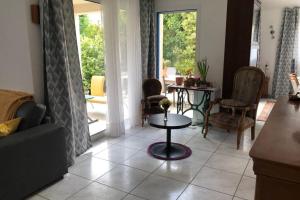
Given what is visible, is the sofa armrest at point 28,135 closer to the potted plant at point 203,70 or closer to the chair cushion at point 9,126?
the chair cushion at point 9,126

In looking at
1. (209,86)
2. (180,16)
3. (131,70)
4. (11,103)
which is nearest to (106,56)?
(131,70)

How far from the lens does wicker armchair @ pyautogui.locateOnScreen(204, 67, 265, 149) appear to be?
3547 mm

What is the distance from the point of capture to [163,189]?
243 cm

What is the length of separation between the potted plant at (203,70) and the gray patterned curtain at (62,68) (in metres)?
2.20

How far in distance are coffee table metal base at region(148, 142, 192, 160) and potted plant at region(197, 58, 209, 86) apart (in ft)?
4.41

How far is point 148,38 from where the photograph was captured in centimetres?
456

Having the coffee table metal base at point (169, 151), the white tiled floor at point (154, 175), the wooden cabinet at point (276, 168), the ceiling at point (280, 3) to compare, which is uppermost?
the ceiling at point (280, 3)

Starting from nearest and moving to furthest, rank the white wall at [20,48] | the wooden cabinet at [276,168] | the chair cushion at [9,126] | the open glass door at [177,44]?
1. the wooden cabinet at [276,168]
2. the chair cushion at [9,126]
3. the white wall at [20,48]
4. the open glass door at [177,44]

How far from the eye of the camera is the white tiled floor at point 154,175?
92.4 inches

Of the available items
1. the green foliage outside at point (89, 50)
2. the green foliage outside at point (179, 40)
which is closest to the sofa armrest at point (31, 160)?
the green foliage outside at point (89, 50)

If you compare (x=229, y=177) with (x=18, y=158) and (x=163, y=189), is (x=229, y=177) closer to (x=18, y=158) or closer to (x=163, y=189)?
(x=163, y=189)

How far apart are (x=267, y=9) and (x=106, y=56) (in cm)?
509

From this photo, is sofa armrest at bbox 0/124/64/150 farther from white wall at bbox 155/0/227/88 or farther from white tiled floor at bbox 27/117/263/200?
white wall at bbox 155/0/227/88

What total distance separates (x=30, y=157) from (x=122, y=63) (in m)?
2.23
